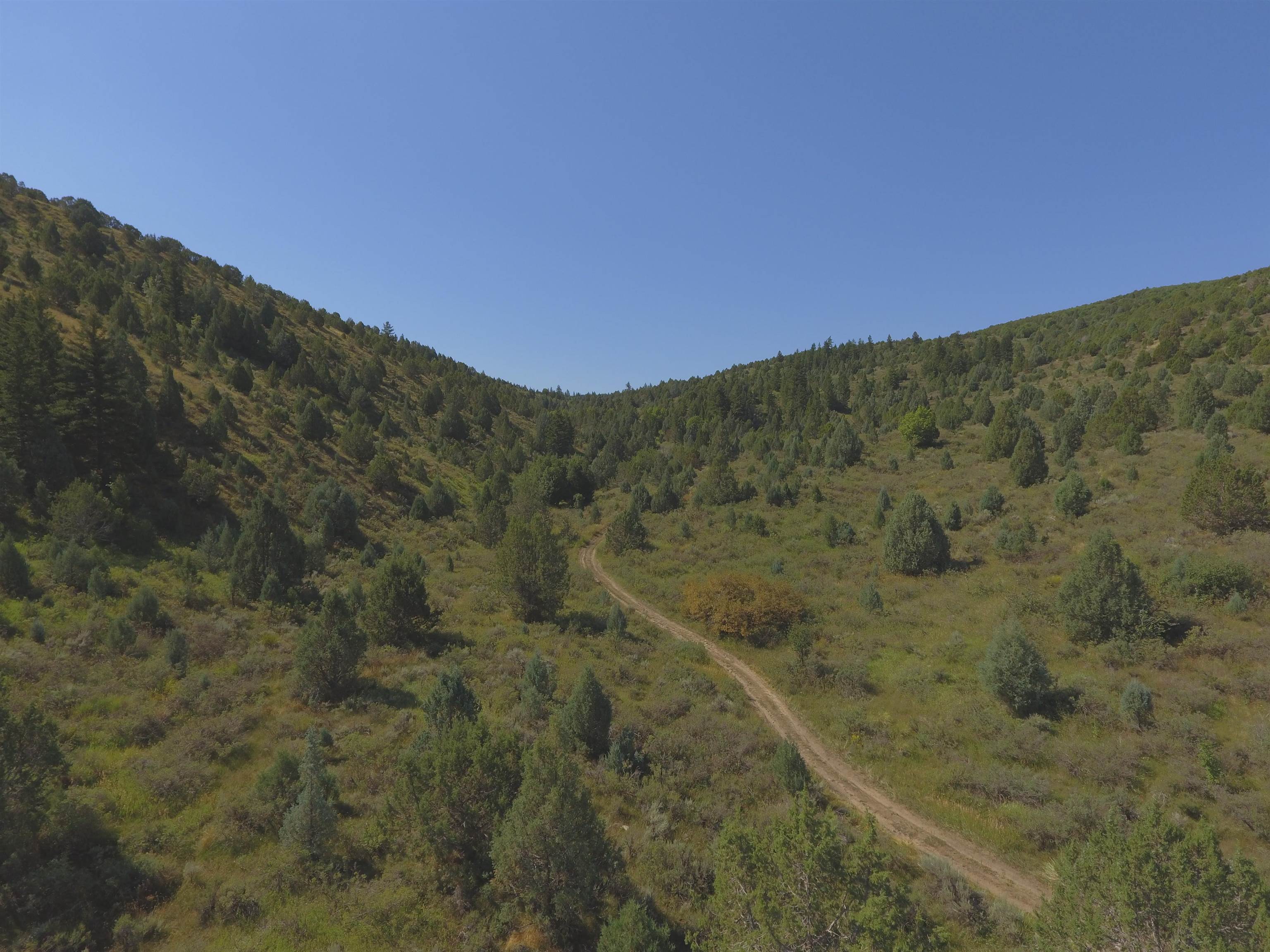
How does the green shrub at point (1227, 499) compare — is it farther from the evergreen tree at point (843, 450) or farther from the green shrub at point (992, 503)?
the evergreen tree at point (843, 450)

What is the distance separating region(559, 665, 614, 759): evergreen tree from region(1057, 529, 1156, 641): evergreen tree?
65.6ft

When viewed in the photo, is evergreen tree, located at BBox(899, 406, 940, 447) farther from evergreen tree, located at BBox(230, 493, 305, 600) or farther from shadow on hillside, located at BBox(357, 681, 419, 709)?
evergreen tree, located at BBox(230, 493, 305, 600)

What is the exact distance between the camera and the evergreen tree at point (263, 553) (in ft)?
85.8

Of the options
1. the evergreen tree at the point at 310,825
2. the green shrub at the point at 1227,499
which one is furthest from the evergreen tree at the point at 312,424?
the green shrub at the point at 1227,499

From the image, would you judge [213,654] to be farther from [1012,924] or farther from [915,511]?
[915,511]

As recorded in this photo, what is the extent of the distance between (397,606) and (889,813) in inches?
824

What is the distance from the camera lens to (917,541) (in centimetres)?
3195

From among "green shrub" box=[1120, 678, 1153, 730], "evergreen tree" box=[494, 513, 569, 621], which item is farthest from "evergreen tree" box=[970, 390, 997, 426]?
"evergreen tree" box=[494, 513, 569, 621]

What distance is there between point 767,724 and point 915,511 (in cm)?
1878

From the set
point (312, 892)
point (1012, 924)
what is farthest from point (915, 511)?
point (312, 892)

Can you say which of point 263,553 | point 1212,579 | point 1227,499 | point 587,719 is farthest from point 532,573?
point 1227,499

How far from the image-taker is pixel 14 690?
1531cm

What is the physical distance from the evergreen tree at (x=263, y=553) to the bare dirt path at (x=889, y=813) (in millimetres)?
22825

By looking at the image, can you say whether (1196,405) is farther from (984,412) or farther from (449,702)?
(449,702)
